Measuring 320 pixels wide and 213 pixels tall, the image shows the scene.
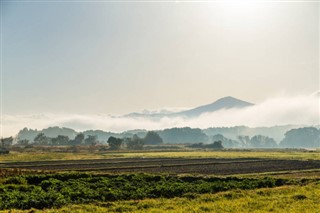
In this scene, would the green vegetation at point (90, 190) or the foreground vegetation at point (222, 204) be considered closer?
the foreground vegetation at point (222, 204)

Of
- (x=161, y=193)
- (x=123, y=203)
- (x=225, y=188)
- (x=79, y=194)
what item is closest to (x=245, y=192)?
(x=225, y=188)

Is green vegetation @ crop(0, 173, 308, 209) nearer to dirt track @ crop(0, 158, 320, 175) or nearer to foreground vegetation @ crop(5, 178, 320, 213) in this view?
foreground vegetation @ crop(5, 178, 320, 213)

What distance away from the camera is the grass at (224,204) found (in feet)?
84.8

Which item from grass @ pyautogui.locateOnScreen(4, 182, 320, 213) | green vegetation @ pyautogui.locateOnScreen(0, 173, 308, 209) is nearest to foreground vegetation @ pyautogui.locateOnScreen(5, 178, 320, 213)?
grass @ pyautogui.locateOnScreen(4, 182, 320, 213)

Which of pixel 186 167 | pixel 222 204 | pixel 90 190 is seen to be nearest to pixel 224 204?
pixel 222 204

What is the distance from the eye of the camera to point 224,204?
27844mm

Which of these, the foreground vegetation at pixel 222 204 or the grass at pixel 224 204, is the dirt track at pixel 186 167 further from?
the grass at pixel 224 204

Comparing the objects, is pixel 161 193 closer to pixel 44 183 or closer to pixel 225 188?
pixel 225 188

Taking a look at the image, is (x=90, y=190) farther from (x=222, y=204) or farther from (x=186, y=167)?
(x=186, y=167)

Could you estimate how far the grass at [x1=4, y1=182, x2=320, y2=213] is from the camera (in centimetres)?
2584

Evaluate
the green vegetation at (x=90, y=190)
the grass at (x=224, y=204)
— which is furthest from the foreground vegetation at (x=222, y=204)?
the green vegetation at (x=90, y=190)

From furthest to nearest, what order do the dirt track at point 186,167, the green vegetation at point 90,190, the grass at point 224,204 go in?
the dirt track at point 186,167, the green vegetation at point 90,190, the grass at point 224,204

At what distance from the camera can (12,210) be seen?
85.8 feet

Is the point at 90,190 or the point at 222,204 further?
the point at 90,190
